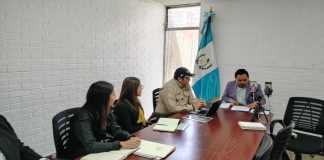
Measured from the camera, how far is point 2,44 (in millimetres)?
2484

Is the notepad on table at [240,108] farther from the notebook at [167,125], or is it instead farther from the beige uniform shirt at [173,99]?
the notebook at [167,125]

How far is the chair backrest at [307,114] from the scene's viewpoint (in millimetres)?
2936

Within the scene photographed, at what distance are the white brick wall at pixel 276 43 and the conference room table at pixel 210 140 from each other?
1.90 m

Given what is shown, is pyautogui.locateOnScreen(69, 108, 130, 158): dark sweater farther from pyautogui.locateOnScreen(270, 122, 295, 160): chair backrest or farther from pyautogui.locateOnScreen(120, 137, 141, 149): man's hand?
pyautogui.locateOnScreen(270, 122, 295, 160): chair backrest

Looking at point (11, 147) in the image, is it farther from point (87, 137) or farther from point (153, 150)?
point (153, 150)

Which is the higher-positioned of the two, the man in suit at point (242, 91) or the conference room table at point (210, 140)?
the man in suit at point (242, 91)

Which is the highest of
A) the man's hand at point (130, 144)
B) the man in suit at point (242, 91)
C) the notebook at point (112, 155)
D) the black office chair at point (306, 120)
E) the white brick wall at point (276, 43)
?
the white brick wall at point (276, 43)

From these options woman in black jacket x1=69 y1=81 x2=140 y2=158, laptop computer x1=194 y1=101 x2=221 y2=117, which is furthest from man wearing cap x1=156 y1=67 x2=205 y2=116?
woman in black jacket x1=69 y1=81 x2=140 y2=158

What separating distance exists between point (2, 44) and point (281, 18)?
380 cm

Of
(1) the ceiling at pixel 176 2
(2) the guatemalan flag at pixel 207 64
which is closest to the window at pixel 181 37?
(1) the ceiling at pixel 176 2

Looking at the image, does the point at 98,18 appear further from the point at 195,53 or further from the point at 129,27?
the point at 195,53

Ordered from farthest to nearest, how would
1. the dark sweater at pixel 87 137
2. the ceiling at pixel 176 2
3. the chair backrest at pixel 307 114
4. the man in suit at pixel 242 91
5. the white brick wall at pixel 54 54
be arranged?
the ceiling at pixel 176 2 < the man in suit at pixel 242 91 < the chair backrest at pixel 307 114 < the white brick wall at pixel 54 54 < the dark sweater at pixel 87 137

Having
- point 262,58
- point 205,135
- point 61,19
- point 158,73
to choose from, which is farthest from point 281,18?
point 61,19

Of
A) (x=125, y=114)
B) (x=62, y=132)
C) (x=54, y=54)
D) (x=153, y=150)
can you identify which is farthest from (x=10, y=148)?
(x=54, y=54)
